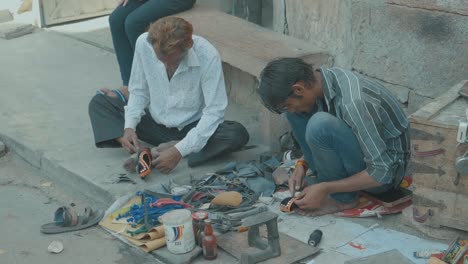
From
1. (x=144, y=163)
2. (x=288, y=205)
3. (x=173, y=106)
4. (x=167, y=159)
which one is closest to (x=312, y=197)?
(x=288, y=205)

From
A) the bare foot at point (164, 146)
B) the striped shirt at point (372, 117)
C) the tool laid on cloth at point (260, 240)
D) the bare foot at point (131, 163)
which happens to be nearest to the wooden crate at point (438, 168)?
the striped shirt at point (372, 117)

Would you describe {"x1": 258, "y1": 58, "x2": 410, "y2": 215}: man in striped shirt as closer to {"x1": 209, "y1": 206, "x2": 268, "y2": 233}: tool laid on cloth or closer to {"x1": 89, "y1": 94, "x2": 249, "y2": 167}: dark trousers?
{"x1": 209, "y1": 206, "x2": 268, "y2": 233}: tool laid on cloth

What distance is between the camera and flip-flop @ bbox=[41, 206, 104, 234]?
4453 millimetres

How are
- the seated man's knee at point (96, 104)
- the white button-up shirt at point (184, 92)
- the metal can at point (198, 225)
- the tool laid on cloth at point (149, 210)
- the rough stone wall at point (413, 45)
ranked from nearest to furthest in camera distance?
the metal can at point (198, 225), the tool laid on cloth at point (149, 210), the rough stone wall at point (413, 45), the white button-up shirt at point (184, 92), the seated man's knee at point (96, 104)

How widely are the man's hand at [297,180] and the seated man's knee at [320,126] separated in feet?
1.13

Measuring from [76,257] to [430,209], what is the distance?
6.16 feet

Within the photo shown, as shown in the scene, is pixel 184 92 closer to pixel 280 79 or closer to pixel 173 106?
pixel 173 106

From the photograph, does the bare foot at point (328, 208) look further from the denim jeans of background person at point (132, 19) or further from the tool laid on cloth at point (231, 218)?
the denim jeans of background person at point (132, 19)

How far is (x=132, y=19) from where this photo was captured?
5926 millimetres

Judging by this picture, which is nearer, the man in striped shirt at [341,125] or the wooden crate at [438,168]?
the wooden crate at [438,168]

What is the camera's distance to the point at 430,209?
3.98 metres

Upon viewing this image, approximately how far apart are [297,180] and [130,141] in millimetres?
1177

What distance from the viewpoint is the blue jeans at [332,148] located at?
159 inches

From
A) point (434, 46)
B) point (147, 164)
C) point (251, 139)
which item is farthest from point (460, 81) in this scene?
point (147, 164)
